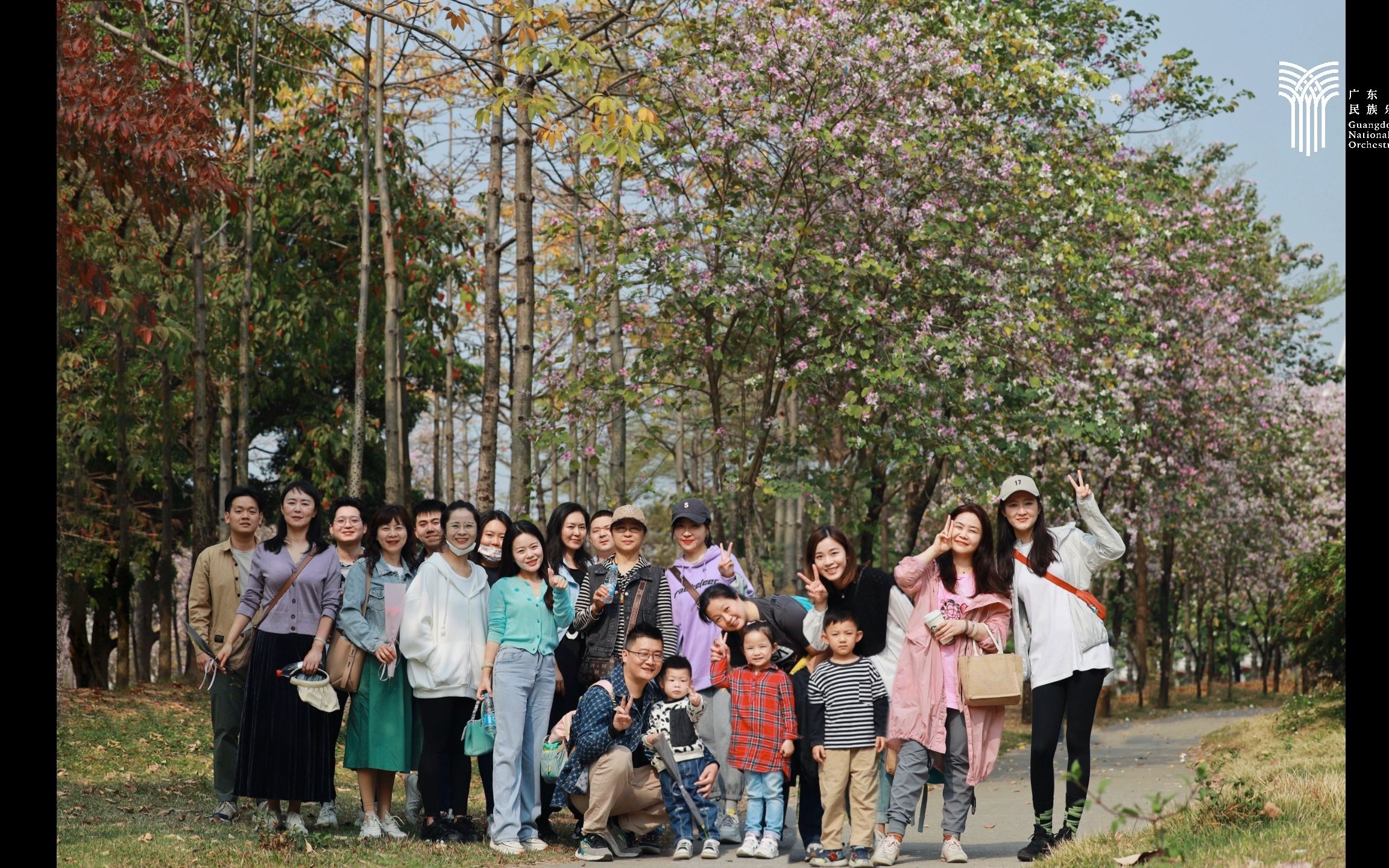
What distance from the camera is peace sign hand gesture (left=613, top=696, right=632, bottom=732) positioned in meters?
7.87

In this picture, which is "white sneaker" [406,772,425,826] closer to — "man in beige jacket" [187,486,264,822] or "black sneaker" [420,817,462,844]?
"black sneaker" [420,817,462,844]

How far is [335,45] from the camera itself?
17.2 m

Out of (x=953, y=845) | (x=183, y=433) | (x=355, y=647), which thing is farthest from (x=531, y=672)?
(x=183, y=433)

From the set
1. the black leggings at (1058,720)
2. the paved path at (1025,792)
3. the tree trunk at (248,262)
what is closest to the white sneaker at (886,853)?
the paved path at (1025,792)

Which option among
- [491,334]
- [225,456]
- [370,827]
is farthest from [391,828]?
[225,456]

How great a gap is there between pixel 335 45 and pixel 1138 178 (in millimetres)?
10255

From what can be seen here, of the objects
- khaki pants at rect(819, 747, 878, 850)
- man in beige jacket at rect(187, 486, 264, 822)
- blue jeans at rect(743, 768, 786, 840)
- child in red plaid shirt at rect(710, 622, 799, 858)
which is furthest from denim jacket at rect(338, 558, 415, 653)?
khaki pants at rect(819, 747, 878, 850)

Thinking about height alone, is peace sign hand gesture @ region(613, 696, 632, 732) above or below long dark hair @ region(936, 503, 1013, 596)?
below

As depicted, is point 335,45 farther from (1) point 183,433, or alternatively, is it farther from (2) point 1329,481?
(2) point 1329,481

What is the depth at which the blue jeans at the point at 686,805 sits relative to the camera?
26.0 ft

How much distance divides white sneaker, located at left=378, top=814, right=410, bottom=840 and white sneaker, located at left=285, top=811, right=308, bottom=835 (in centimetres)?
43

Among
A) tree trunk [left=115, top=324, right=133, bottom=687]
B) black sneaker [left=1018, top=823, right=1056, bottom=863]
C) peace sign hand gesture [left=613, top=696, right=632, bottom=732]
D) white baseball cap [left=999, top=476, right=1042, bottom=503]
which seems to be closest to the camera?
black sneaker [left=1018, top=823, right=1056, bottom=863]

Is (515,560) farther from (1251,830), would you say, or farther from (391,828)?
(1251,830)

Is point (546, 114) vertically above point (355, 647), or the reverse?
point (546, 114)
